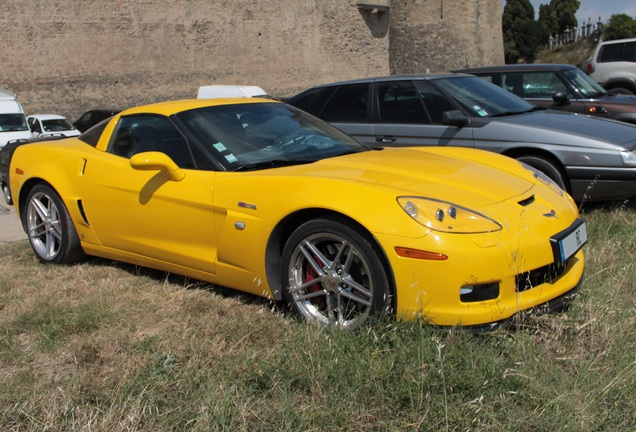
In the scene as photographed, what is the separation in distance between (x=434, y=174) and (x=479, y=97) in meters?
3.36

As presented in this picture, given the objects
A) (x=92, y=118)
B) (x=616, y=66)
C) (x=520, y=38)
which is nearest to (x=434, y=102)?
(x=616, y=66)

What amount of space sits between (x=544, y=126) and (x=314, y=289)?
3.51 meters

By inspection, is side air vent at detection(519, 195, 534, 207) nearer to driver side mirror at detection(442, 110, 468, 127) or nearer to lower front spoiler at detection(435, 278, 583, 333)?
lower front spoiler at detection(435, 278, 583, 333)

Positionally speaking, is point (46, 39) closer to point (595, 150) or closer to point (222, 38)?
point (222, 38)

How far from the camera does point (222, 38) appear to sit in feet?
98.3

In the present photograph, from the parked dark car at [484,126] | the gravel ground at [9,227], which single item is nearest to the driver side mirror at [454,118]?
the parked dark car at [484,126]

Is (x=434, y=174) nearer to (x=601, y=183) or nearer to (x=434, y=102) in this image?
(x=601, y=183)

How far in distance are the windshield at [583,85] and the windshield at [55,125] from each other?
15707 mm

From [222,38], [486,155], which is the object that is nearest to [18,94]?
[222,38]

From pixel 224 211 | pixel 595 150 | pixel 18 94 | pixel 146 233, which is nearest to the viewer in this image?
pixel 224 211

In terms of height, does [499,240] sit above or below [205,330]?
above

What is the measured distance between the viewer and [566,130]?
5.82 metres

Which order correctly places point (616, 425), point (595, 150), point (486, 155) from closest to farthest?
1. point (616, 425)
2. point (486, 155)
3. point (595, 150)

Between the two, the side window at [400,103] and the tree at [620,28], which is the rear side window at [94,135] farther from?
the tree at [620,28]
